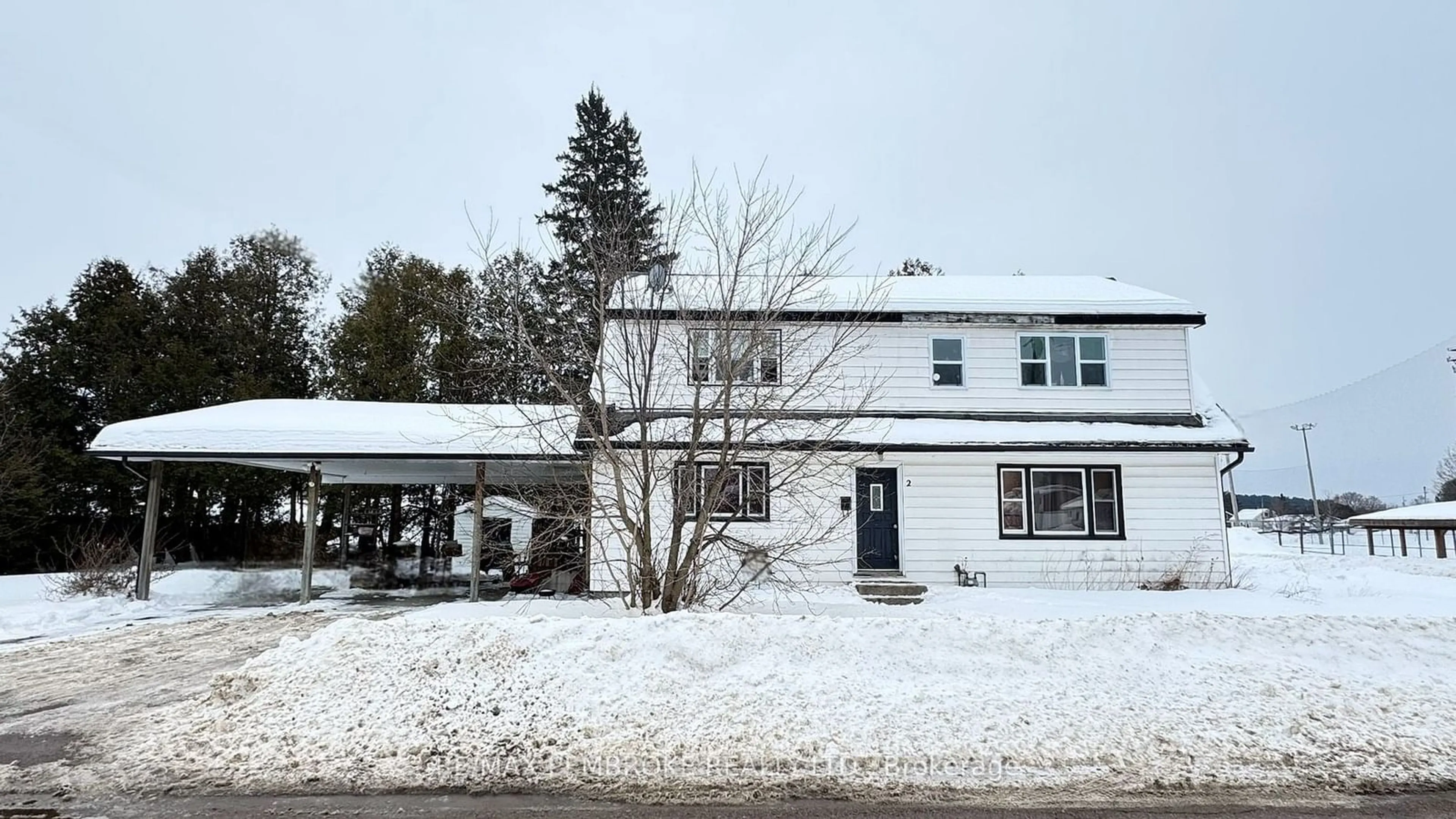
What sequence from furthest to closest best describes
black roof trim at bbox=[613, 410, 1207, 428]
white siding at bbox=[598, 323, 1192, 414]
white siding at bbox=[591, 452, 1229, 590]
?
1. white siding at bbox=[598, 323, 1192, 414]
2. black roof trim at bbox=[613, 410, 1207, 428]
3. white siding at bbox=[591, 452, 1229, 590]

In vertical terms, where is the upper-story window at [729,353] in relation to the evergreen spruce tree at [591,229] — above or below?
below

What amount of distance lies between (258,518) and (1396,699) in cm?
2857

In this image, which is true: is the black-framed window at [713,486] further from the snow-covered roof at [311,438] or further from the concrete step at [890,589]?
the snow-covered roof at [311,438]

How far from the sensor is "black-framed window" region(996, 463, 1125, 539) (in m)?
13.6

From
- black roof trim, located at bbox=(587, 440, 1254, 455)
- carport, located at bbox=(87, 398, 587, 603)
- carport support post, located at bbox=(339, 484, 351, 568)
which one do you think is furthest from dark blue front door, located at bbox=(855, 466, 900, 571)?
carport support post, located at bbox=(339, 484, 351, 568)

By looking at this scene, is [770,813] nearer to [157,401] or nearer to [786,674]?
[786,674]

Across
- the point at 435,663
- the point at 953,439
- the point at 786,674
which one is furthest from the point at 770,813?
the point at 953,439

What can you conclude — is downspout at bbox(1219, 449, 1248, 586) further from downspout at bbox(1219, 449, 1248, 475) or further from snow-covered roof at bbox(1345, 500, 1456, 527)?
snow-covered roof at bbox(1345, 500, 1456, 527)

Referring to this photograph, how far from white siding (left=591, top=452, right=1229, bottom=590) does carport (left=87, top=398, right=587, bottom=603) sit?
407cm

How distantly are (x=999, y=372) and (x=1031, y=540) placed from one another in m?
3.32

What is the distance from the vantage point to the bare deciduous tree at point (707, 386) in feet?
28.1

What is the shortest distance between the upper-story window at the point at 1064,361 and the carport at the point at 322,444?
902 centimetres

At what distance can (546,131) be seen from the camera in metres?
31.1

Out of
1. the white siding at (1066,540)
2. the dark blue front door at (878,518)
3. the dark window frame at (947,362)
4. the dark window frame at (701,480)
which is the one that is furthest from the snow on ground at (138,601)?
the dark window frame at (947,362)
